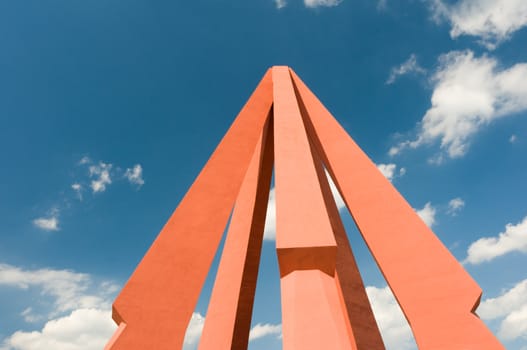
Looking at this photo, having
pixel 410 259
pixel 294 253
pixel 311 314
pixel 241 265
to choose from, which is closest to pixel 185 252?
pixel 241 265

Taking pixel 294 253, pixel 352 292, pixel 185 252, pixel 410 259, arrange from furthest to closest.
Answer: pixel 352 292
pixel 185 252
pixel 410 259
pixel 294 253

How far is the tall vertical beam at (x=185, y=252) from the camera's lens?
803 cm

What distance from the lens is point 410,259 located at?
7590 mm

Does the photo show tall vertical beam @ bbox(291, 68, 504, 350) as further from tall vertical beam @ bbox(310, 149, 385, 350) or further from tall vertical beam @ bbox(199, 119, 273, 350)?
tall vertical beam @ bbox(199, 119, 273, 350)

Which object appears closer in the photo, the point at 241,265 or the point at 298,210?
the point at 298,210

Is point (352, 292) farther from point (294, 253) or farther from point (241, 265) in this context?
point (294, 253)

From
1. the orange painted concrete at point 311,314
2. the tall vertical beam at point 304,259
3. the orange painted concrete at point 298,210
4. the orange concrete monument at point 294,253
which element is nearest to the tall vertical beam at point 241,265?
the orange concrete monument at point 294,253

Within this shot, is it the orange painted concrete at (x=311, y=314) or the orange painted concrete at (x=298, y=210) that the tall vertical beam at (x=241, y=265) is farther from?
the orange painted concrete at (x=311, y=314)

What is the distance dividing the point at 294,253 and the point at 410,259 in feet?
9.84

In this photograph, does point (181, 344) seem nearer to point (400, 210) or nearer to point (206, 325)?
point (206, 325)

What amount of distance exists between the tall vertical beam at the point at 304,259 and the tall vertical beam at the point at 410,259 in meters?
1.89

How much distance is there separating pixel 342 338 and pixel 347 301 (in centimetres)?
572

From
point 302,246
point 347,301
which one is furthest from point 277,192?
point 347,301

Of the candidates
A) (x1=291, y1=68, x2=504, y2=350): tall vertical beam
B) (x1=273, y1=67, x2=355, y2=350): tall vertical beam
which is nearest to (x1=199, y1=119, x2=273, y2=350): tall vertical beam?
(x1=291, y1=68, x2=504, y2=350): tall vertical beam
